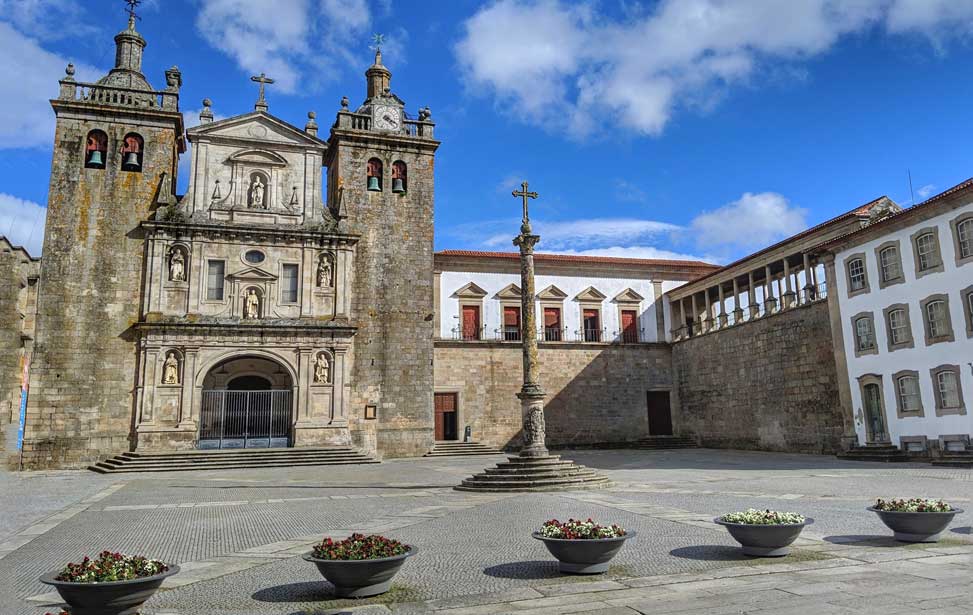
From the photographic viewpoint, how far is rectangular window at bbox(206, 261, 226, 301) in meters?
27.3

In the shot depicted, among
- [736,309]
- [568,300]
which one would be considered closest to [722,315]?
[736,309]

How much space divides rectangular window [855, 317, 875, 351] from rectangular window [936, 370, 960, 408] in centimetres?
269

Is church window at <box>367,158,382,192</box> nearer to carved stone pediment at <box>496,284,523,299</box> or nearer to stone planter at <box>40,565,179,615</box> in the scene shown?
carved stone pediment at <box>496,284,523,299</box>

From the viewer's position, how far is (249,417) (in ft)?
89.0

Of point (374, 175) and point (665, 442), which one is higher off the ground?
point (374, 175)

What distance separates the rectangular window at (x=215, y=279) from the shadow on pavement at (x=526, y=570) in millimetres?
22678

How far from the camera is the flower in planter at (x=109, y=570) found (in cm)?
531

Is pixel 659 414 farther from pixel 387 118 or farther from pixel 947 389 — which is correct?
pixel 387 118

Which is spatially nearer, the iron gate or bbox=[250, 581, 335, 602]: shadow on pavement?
bbox=[250, 581, 335, 602]: shadow on pavement

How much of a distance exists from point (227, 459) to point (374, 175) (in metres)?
13.5

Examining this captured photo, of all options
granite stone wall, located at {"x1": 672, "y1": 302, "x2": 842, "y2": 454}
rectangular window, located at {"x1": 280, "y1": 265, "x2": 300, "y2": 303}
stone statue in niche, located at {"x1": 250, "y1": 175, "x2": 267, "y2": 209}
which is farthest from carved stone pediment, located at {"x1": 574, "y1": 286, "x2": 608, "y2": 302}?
stone statue in niche, located at {"x1": 250, "y1": 175, "x2": 267, "y2": 209}

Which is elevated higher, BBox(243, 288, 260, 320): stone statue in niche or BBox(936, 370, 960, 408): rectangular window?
BBox(243, 288, 260, 320): stone statue in niche

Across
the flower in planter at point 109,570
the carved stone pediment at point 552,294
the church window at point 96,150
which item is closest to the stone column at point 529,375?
the flower in planter at point 109,570

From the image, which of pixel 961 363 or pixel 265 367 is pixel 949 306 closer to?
pixel 961 363
